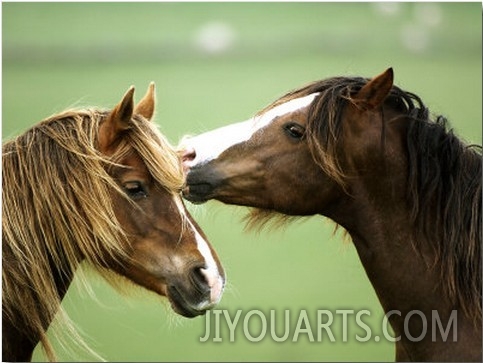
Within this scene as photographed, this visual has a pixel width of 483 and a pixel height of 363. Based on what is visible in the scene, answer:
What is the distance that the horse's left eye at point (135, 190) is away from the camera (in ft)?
11.4

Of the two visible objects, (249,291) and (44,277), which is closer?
(44,277)

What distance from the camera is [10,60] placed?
19516 mm

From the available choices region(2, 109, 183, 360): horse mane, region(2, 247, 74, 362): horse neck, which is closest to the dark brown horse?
region(2, 109, 183, 360): horse mane

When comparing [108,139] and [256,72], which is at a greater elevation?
[256,72]

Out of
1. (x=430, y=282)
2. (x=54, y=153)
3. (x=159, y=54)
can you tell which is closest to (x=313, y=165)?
(x=430, y=282)

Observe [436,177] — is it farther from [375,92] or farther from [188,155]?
[188,155]

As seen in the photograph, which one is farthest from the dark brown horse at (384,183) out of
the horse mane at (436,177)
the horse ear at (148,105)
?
the horse ear at (148,105)

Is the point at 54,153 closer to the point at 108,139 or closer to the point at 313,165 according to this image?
the point at 108,139

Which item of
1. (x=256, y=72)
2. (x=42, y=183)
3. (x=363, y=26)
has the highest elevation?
(x=363, y=26)

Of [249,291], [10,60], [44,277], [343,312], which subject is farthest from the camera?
[10,60]

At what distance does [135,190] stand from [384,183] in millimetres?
1048

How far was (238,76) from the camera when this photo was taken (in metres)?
20.3

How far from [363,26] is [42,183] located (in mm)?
19343

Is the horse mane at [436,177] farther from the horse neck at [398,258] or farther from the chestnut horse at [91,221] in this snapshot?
the chestnut horse at [91,221]
